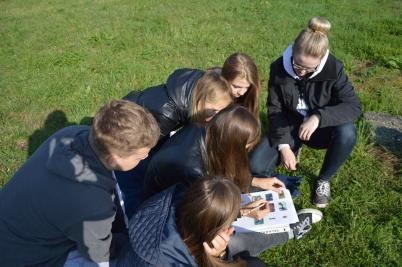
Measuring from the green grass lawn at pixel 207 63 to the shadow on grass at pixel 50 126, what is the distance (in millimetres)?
13

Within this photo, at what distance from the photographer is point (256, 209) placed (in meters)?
2.99

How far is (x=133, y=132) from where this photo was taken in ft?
7.49

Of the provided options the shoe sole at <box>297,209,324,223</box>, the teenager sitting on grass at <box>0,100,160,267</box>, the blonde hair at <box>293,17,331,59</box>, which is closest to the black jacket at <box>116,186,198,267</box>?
the teenager sitting on grass at <box>0,100,160,267</box>

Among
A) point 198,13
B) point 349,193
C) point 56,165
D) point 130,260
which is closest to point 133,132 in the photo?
point 56,165

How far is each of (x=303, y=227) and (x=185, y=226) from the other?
142 cm

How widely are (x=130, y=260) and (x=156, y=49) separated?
4.84 m

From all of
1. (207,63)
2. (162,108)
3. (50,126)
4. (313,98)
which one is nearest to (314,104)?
(313,98)

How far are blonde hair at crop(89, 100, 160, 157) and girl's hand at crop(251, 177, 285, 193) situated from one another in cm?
121

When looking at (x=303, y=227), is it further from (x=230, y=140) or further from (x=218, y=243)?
(x=218, y=243)

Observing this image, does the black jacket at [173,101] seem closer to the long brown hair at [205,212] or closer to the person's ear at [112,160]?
the person's ear at [112,160]

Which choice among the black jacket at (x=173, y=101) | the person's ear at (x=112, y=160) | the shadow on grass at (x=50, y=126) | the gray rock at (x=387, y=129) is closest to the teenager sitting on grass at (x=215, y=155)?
the black jacket at (x=173, y=101)

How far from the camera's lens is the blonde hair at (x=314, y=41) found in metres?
3.08

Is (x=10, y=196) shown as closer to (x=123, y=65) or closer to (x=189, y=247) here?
(x=189, y=247)

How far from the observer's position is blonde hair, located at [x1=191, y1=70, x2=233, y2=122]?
3170 millimetres
